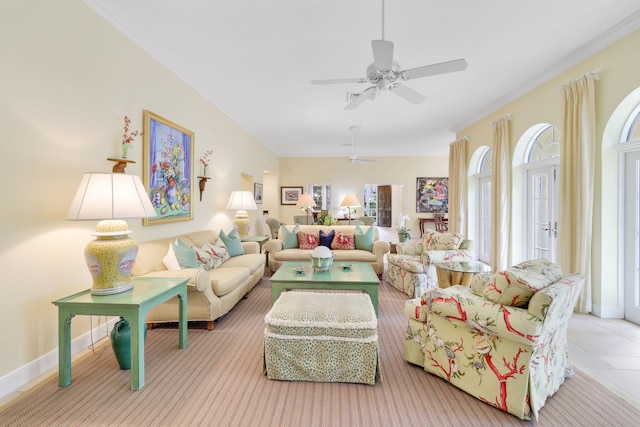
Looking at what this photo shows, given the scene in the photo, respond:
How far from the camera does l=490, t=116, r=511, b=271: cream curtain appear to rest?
4.88 m

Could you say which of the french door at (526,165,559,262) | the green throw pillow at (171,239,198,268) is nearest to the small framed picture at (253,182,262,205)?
the green throw pillow at (171,239,198,268)

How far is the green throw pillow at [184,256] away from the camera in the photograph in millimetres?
3059

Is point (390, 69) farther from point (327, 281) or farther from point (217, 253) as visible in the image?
point (217, 253)

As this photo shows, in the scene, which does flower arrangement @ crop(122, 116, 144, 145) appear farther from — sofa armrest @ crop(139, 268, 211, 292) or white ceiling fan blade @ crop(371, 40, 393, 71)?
white ceiling fan blade @ crop(371, 40, 393, 71)

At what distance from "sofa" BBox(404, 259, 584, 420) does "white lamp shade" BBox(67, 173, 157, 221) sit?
2.30 m

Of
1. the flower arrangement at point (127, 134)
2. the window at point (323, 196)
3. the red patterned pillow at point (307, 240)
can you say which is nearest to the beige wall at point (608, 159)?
the red patterned pillow at point (307, 240)

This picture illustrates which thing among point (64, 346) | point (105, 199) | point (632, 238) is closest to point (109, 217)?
point (105, 199)

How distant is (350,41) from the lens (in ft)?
10.0

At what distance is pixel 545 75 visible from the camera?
389 cm

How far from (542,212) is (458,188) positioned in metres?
2.34

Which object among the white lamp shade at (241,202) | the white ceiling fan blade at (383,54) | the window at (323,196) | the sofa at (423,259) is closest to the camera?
the white ceiling fan blade at (383,54)

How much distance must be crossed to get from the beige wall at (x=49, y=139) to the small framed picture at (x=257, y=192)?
4.16 meters

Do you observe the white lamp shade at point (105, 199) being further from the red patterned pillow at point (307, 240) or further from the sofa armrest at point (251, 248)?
the red patterned pillow at point (307, 240)

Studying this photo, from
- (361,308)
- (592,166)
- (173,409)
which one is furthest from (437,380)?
(592,166)
